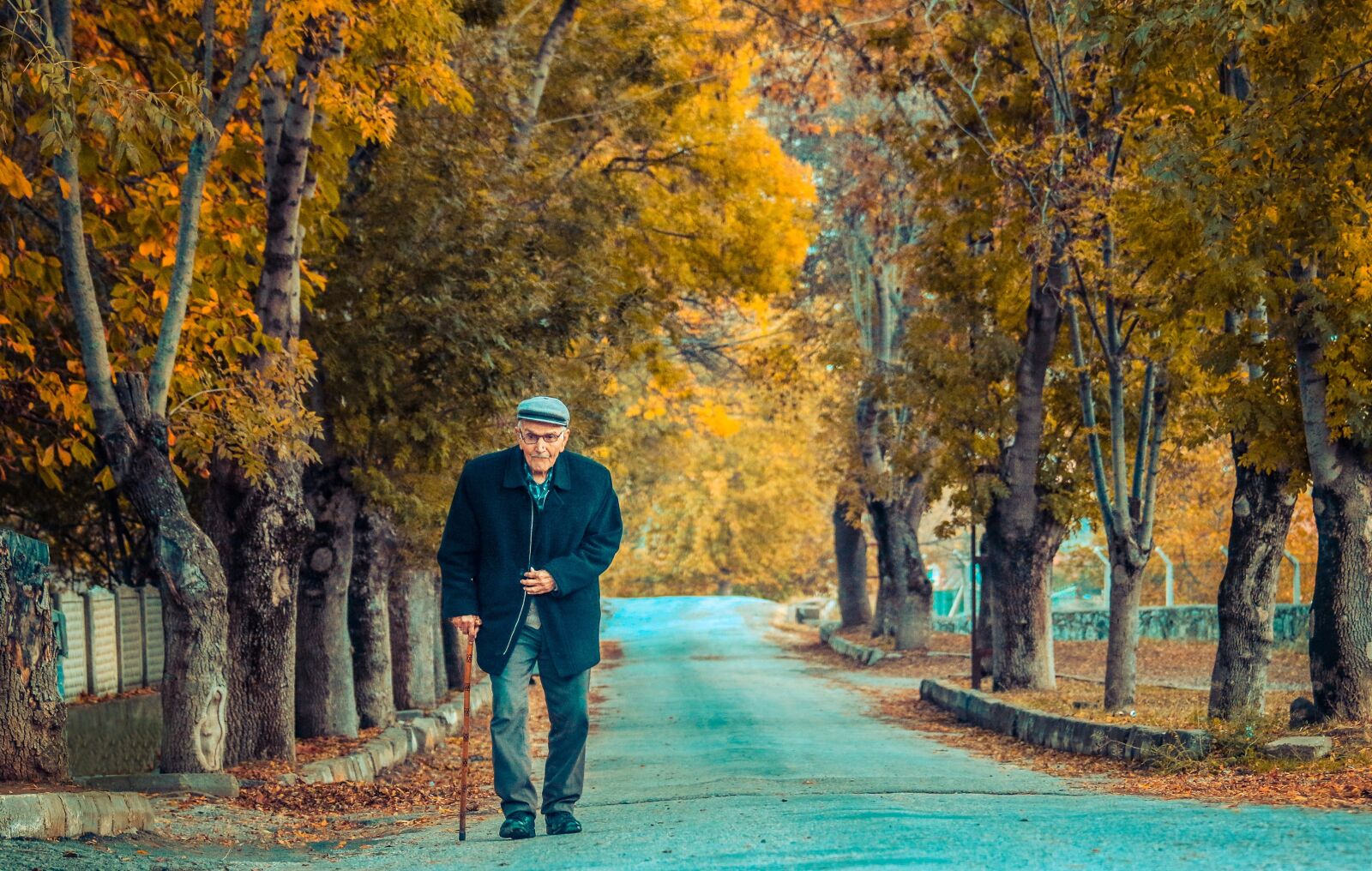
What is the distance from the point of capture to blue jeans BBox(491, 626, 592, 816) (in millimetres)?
8016

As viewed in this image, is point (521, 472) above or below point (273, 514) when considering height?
above

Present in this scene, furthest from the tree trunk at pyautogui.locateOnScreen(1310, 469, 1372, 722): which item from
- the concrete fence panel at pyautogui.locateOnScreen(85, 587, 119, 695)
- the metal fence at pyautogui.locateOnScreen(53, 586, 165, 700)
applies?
the concrete fence panel at pyautogui.locateOnScreen(85, 587, 119, 695)

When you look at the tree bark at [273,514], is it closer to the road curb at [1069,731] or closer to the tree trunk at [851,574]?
the road curb at [1069,731]

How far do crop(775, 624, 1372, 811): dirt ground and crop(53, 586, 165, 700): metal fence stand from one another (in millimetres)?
8498

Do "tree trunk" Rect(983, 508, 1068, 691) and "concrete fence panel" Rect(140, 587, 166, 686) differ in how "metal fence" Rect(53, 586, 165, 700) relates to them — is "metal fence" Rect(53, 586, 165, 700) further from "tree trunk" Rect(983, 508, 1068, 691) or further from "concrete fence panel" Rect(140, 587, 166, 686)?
"tree trunk" Rect(983, 508, 1068, 691)

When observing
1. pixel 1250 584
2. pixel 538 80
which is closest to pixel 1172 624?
pixel 538 80

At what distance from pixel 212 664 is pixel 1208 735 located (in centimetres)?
704

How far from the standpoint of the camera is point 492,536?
7996 mm

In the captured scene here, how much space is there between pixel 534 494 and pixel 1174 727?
7058mm

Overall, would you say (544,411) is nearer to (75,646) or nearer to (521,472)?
(521,472)

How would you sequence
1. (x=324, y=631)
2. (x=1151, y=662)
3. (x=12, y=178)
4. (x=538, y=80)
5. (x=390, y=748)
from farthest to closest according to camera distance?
(x=1151, y=662) < (x=538, y=80) < (x=324, y=631) < (x=390, y=748) < (x=12, y=178)

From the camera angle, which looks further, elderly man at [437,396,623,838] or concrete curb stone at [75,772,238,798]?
concrete curb stone at [75,772,238,798]

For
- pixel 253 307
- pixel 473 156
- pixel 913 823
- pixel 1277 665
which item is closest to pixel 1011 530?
pixel 1277 665

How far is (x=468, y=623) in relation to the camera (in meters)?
7.88
